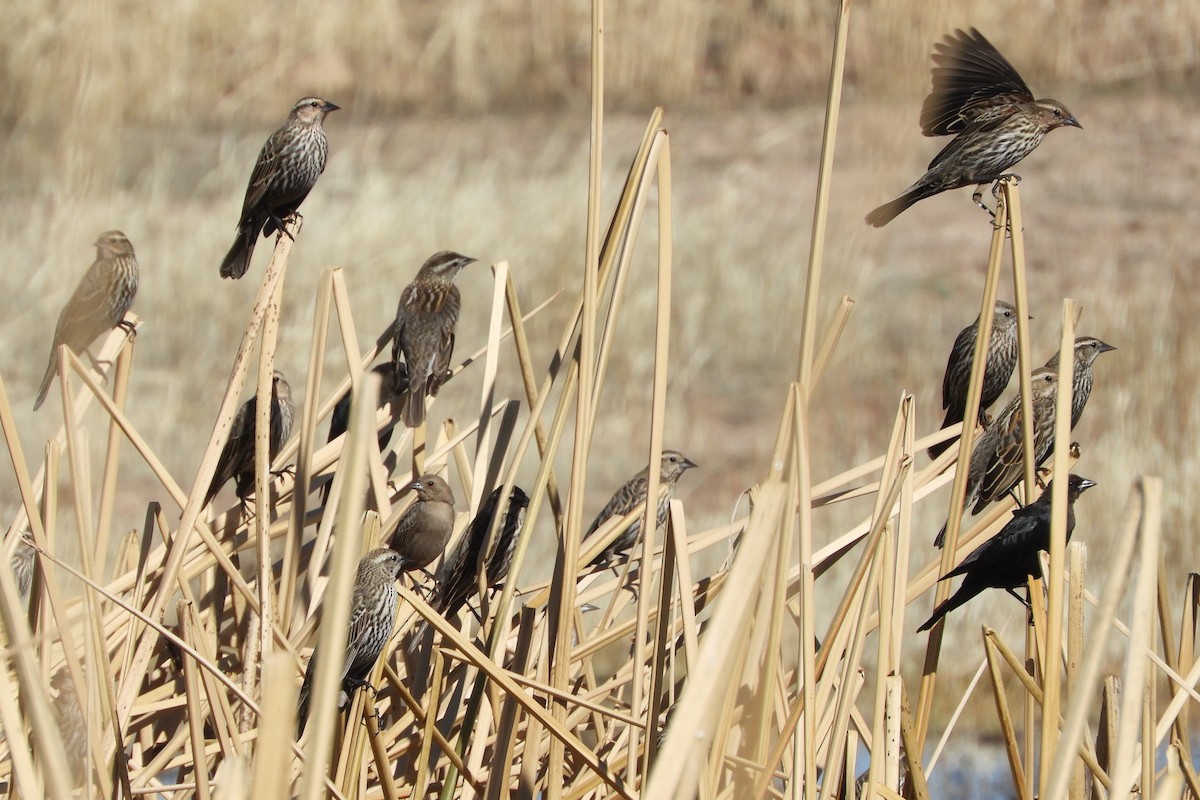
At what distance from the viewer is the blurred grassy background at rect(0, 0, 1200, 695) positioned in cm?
736

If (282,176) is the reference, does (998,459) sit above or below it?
below

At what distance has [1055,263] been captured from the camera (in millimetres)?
8000

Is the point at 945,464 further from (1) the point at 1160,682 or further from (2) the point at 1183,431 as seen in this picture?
(2) the point at 1183,431

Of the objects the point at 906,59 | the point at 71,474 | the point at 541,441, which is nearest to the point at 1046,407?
the point at 906,59

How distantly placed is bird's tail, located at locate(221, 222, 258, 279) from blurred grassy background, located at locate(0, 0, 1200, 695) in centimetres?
308

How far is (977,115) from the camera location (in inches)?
162

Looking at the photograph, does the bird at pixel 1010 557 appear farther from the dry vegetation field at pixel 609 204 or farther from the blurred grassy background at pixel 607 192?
the blurred grassy background at pixel 607 192

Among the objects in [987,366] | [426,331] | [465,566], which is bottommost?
[465,566]

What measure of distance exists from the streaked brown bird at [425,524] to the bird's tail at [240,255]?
1.13 m

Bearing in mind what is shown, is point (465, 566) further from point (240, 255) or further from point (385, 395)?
point (240, 255)

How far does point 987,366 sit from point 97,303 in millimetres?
2711

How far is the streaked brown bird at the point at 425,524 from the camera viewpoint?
307cm

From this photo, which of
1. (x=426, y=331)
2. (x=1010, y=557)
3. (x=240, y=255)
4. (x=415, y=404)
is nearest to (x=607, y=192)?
(x=240, y=255)

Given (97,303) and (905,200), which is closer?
(97,303)
